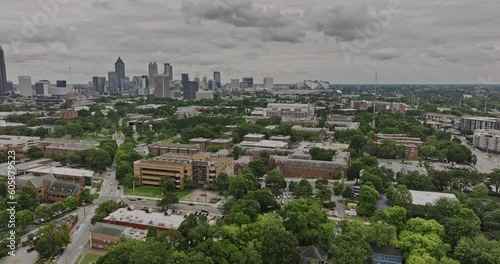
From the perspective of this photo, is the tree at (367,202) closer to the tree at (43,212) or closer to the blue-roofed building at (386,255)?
the blue-roofed building at (386,255)

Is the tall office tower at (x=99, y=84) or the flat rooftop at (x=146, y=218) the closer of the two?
the flat rooftop at (x=146, y=218)

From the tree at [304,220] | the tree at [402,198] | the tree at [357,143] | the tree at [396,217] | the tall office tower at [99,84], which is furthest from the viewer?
the tall office tower at [99,84]

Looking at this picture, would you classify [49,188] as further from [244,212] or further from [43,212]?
[244,212]

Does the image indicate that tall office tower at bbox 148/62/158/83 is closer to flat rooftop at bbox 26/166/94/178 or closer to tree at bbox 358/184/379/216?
flat rooftop at bbox 26/166/94/178

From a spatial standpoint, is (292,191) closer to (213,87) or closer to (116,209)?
(116,209)

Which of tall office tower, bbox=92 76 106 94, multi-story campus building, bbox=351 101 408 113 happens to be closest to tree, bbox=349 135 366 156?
multi-story campus building, bbox=351 101 408 113

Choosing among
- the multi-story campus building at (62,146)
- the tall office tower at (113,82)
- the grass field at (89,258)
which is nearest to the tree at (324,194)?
the grass field at (89,258)

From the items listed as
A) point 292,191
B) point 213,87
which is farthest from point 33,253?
point 213,87

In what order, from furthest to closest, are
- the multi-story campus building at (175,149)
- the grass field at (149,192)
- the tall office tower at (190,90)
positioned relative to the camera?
the tall office tower at (190,90) → the multi-story campus building at (175,149) → the grass field at (149,192)
